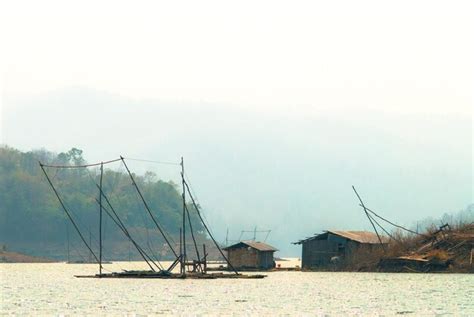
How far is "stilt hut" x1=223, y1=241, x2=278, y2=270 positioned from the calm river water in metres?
14.6

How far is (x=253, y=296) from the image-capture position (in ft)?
185

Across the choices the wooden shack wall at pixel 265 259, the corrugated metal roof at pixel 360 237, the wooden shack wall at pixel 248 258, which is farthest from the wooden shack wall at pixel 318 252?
the wooden shack wall at pixel 248 258

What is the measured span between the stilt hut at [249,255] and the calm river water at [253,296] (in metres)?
14.6

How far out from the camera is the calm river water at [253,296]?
154ft

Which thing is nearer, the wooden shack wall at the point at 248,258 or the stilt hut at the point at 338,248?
the stilt hut at the point at 338,248

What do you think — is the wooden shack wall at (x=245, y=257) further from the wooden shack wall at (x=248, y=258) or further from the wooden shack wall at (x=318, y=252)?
the wooden shack wall at (x=318, y=252)

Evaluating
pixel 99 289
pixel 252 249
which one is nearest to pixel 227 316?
pixel 99 289

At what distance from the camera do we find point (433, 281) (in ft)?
230

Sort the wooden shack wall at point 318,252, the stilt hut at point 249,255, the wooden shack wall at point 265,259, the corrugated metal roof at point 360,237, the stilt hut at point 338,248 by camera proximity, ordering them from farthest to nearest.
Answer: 1. the wooden shack wall at point 265,259
2. the stilt hut at point 249,255
3. the wooden shack wall at point 318,252
4. the corrugated metal roof at point 360,237
5. the stilt hut at point 338,248

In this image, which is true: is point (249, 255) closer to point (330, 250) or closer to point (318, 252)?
point (318, 252)

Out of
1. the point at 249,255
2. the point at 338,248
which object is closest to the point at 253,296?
the point at 338,248

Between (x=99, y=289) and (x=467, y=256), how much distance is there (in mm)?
31186

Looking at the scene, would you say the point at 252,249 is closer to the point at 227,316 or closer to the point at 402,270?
the point at 402,270

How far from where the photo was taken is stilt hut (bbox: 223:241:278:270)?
3607 inches
